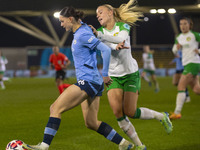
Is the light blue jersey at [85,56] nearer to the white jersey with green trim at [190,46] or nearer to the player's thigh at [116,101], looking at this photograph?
the player's thigh at [116,101]

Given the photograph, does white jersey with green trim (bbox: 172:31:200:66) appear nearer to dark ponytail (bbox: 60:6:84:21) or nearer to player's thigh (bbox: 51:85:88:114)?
dark ponytail (bbox: 60:6:84:21)

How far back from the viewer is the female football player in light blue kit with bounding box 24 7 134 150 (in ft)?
16.2

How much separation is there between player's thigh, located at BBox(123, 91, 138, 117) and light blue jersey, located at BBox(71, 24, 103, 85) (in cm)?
84

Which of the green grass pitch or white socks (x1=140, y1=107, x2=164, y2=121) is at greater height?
white socks (x1=140, y1=107, x2=164, y2=121)

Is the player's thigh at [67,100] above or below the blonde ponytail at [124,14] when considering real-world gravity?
below

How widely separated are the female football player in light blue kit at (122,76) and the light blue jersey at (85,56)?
69 cm

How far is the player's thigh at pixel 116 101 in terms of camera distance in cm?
580

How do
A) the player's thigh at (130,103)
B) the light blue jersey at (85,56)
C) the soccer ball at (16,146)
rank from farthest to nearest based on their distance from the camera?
1. the player's thigh at (130,103)
2. the light blue jersey at (85,56)
3. the soccer ball at (16,146)

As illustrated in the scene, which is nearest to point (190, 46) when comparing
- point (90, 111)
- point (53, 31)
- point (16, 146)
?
point (90, 111)

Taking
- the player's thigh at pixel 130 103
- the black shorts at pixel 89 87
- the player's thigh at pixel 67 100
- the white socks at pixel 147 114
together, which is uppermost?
the black shorts at pixel 89 87

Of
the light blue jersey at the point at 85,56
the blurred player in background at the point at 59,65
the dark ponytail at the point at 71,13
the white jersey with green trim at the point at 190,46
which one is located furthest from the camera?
the blurred player in background at the point at 59,65

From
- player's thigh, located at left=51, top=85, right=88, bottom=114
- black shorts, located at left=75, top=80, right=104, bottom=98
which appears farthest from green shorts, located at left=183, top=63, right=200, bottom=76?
player's thigh, located at left=51, top=85, right=88, bottom=114

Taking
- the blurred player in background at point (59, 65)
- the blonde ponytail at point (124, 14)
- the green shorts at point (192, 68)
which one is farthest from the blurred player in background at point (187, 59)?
the blurred player in background at point (59, 65)

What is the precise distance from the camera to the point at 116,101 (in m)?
5.82
